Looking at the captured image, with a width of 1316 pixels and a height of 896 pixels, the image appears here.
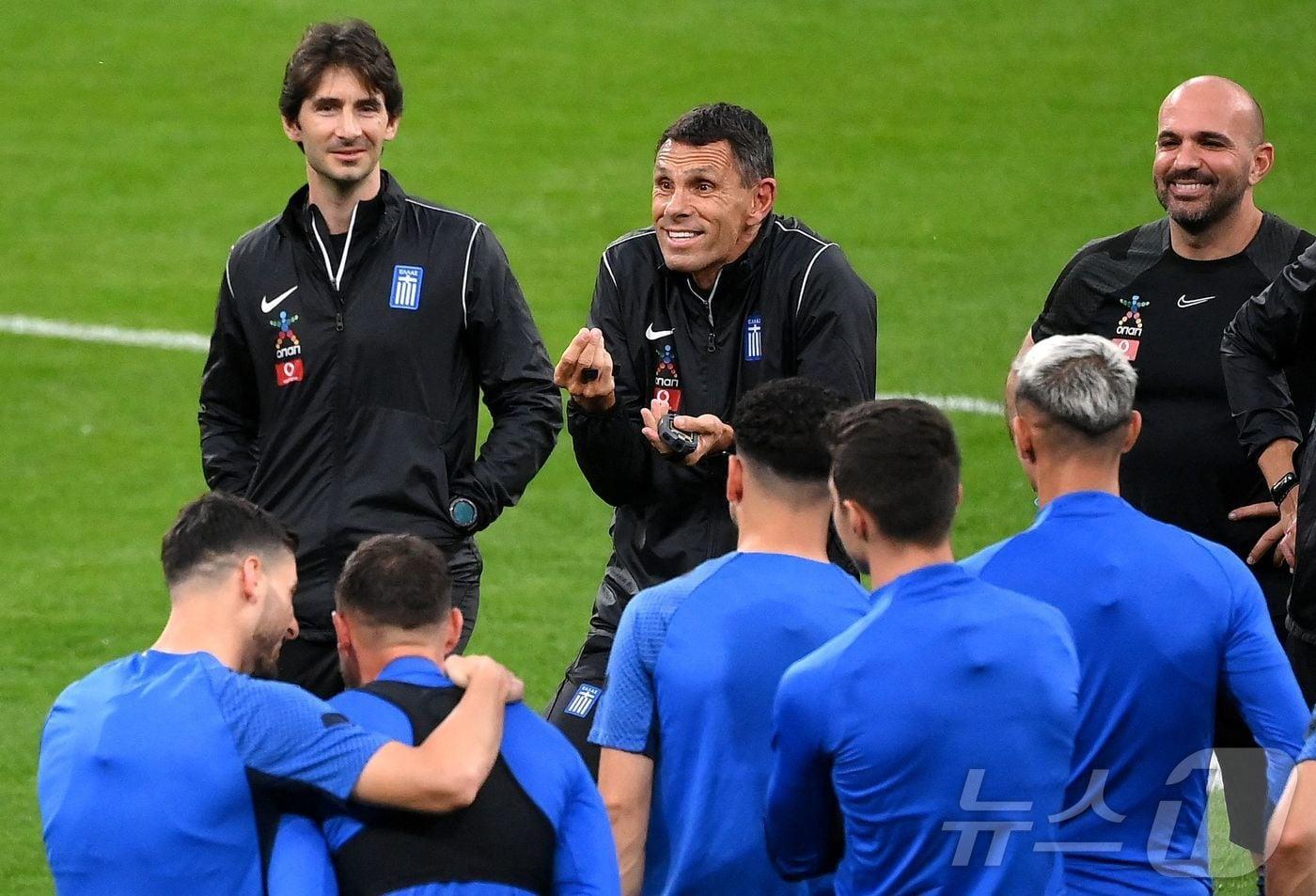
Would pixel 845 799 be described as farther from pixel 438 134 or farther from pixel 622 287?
pixel 438 134

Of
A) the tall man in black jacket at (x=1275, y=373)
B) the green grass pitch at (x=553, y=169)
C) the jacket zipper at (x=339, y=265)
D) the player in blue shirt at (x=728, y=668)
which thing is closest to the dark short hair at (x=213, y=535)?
the player in blue shirt at (x=728, y=668)

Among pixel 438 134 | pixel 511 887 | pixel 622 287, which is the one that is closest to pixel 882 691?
pixel 511 887

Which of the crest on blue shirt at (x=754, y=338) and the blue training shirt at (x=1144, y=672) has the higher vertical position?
the crest on blue shirt at (x=754, y=338)

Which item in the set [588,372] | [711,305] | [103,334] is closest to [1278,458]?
[711,305]

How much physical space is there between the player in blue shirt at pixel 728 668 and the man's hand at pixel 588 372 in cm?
88

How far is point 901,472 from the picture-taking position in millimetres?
3609

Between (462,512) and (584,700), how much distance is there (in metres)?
0.61

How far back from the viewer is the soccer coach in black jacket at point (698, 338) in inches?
208

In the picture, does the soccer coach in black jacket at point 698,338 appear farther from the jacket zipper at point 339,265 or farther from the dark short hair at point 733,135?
the jacket zipper at point 339,265

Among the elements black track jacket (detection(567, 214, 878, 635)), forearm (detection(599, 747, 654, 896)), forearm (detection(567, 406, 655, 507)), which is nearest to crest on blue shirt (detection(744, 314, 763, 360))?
black track jacket (detection(567, 214, 878, 635))

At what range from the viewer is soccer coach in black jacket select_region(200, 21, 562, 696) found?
5414 millimetres

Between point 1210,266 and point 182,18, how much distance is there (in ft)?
44.7

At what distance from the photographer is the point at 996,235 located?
14016mm

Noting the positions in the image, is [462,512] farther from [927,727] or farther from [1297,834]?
[1297,834]
